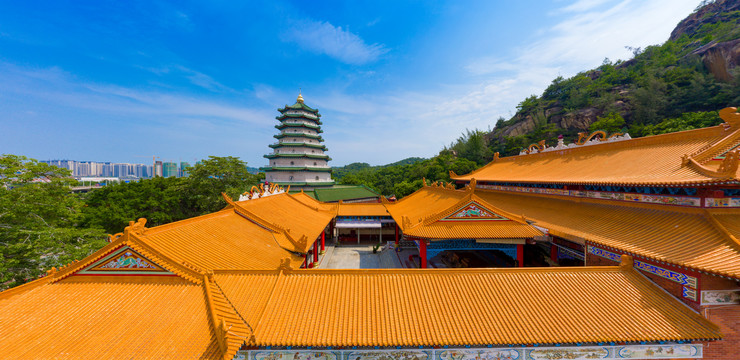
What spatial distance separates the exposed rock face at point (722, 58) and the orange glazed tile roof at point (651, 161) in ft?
140

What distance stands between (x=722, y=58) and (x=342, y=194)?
54.3 metres

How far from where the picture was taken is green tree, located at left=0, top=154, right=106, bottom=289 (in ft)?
39.4

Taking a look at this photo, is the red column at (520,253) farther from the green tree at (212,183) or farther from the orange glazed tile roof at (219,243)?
the green tree at (212,183)

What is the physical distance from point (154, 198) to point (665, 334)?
115ft

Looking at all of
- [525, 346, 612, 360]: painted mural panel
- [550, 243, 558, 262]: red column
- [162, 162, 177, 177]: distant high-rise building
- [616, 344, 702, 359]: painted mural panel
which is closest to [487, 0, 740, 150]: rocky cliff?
[550, 243, 558, 262]: red column

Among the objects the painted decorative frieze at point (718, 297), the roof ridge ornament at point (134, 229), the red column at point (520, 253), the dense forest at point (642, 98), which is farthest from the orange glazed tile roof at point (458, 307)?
the dense forest at point (642, 98)

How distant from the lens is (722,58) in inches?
1464

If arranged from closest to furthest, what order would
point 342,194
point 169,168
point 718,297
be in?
1. point 718,297
2. point 342,194
3. point 169,168

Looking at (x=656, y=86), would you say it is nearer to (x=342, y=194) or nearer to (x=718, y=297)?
(x=342, y=194)

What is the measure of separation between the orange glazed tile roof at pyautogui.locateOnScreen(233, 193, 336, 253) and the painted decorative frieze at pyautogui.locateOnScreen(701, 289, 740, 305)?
10.9 metres

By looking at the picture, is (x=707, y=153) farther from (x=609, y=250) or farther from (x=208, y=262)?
(x=208, y=262)

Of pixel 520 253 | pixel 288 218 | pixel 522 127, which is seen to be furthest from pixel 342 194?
pixel 522 127

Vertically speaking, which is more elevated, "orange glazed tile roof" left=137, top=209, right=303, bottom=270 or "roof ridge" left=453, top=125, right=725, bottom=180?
"roof ridge" left=453, top=125, right=725, bottom=180

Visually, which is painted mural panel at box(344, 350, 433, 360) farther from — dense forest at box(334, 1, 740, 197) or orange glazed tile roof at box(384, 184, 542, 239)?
dense forest at box(334, 1, 740, 197)
